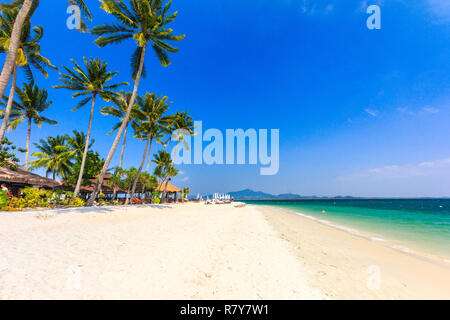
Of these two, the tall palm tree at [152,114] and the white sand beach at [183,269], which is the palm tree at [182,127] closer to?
the tall palm tree at [152,114]

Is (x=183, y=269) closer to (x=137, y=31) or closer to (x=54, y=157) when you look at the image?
(x=137, y=31)

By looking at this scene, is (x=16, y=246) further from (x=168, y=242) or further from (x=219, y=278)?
(x=219, y=278)

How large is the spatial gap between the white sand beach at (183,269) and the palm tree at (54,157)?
21.6 metres

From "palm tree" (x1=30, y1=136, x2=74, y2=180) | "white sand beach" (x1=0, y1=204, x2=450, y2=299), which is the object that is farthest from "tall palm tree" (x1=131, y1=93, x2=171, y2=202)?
"white sand beach" (x1=0, y1=204, x2=450, y2=299)

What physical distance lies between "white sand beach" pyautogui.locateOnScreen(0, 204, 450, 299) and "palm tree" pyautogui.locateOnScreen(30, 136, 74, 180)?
2158cm

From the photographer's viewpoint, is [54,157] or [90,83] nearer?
[90,83]

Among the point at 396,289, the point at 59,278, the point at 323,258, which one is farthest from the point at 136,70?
the point at 396,289

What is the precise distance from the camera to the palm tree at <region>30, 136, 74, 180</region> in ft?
72.9

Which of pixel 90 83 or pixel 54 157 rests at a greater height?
pixel 90 83

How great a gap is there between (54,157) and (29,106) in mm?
7149

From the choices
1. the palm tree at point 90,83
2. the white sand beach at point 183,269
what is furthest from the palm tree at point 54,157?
→ the white sand beach at point 183,269

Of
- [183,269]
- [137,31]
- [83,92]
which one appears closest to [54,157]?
[83,92]

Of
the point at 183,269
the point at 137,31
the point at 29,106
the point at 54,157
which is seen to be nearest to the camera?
the point at 183,269

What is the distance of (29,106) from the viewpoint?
64.0 feet
